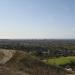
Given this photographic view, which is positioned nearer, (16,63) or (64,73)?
(16,63)

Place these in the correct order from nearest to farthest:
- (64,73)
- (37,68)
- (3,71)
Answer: (3,71) → (37,68) → (64,73)

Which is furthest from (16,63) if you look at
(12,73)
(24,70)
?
(12,73)

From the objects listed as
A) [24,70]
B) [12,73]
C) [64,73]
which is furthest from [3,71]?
[64,73]

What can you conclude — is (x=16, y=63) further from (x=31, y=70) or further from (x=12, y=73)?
(x=12, y=73)

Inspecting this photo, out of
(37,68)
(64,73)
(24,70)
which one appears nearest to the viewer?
(24,70)

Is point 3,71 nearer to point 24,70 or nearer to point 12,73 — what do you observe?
point 12,73

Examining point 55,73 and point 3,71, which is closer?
point 3,71

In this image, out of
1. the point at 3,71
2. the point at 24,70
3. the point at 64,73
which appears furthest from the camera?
the point at 64,73

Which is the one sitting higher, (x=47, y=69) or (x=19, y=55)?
(x=19, y=55)

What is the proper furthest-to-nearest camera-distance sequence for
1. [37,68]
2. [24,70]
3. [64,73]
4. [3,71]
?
[64,73]
[37,68]
[24,70]
[3,71]
